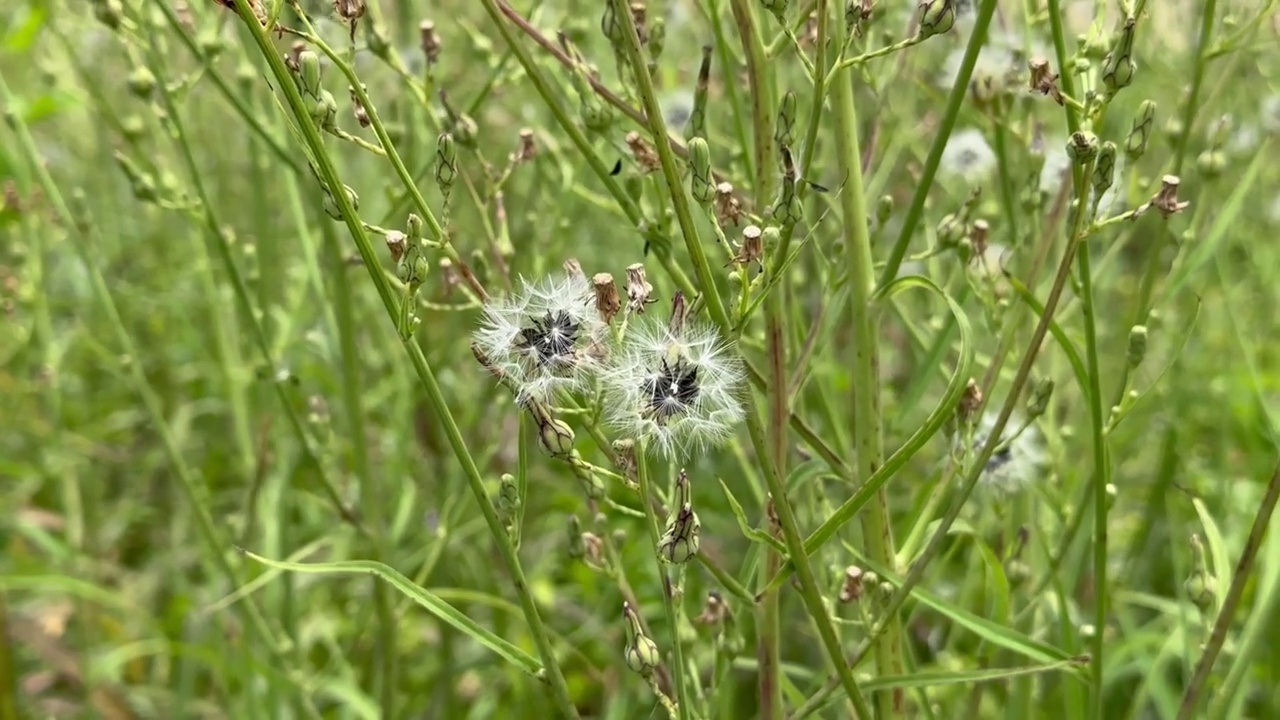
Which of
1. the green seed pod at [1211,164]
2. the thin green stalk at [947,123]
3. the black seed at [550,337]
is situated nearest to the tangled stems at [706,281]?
the black seed at [550,337]

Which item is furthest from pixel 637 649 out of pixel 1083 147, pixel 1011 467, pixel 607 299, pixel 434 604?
pixel 1011 467

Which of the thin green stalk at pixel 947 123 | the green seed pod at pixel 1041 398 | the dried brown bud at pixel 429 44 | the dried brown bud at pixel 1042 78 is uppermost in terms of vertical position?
the dried brown bud at pixel 429 44

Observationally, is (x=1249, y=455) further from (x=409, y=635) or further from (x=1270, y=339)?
(x=409, y=635)

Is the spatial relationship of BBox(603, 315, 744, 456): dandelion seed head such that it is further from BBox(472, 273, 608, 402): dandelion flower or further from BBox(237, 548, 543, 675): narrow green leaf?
BBox(237, 548, 543, 675): narrow green leaf

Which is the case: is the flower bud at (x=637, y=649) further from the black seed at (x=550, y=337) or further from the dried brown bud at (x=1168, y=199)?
the dried brown bud at (x=1168, y=199)

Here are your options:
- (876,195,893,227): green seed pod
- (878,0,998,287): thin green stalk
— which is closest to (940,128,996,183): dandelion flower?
(876,195,893,227): green seed pod
